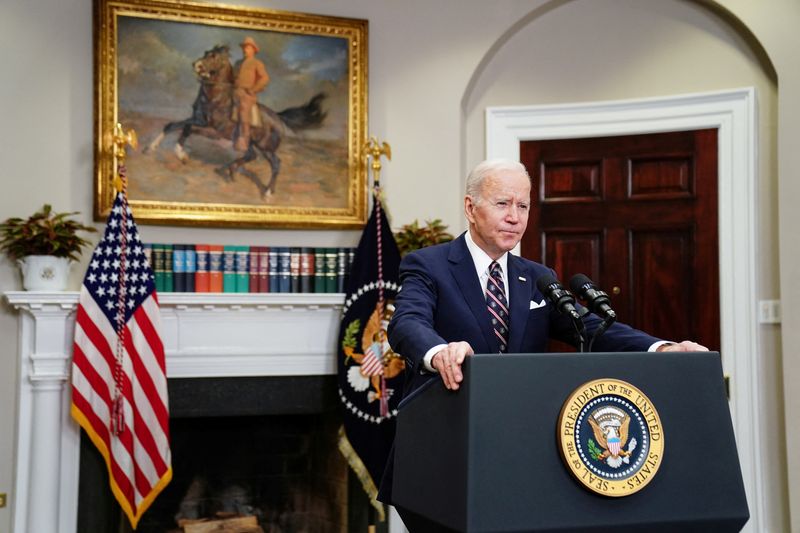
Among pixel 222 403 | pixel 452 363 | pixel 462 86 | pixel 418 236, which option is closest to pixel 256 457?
pixel 222 403

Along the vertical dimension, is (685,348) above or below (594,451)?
above

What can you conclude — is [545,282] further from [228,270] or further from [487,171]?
[228,270]

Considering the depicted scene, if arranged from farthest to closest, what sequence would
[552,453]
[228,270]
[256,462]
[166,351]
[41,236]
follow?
[256,462] → [228,270] → [166,351] → [41,236] → [552,453]

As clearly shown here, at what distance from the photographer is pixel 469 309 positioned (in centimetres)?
231

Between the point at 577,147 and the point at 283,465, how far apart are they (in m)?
2.39

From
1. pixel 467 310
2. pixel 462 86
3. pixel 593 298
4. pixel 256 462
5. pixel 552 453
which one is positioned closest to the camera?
pixel 552 453

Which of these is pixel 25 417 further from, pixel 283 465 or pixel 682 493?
pixel 682 493

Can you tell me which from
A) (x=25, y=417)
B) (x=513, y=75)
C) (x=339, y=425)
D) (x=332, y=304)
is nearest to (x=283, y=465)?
(x=339, y=425)

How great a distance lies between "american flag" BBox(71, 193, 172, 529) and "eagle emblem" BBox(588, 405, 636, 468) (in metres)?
2.97

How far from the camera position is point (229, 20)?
4730 mm

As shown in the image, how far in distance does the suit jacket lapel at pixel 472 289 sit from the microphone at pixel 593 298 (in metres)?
0.33

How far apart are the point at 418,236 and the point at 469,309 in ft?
8.08

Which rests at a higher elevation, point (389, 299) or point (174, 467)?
point (389, 299)

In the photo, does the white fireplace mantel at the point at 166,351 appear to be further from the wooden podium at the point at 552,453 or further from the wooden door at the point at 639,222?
the wooden podium at the point at 552,453
